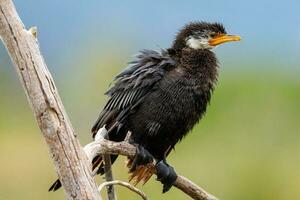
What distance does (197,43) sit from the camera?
4438mm

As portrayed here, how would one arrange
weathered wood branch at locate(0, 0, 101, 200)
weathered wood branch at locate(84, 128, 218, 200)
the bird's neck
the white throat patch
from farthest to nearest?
the white throat patch < the bird's neck < weathered wood branch at locate(84, 128, 218, 200) < weathered wood branch at locate(0, 0, 101, 200)

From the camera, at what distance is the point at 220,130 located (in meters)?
10.2

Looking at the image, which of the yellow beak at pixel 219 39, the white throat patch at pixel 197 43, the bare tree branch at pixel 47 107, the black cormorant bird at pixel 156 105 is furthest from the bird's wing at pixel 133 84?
the bare tree branch at pixel 47 107

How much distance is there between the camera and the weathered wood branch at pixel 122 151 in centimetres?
346

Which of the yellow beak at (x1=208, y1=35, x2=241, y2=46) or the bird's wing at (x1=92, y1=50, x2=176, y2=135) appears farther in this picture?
the yellow beak at (x1=208, y1=35, x2=241, y2=46)

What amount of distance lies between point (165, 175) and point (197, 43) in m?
0.69

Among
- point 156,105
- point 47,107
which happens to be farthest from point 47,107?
point 156,105

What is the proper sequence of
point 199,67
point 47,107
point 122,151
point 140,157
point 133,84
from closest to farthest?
point 47,107 → point 122,151 → point 140,157 → point 133,84 → point 199,67

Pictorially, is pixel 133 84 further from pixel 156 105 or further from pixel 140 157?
pixel 140 157

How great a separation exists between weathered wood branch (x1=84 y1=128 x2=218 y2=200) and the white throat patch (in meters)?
0.62

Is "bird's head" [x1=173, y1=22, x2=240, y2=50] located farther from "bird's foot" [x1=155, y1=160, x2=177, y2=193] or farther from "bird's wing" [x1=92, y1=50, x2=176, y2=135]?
"bird's foot" [x1=155, y1=160, x2=177, y2=193]

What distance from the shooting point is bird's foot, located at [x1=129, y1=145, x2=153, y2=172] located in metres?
4.07

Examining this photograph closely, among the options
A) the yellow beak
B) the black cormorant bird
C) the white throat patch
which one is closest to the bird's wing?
the black cormorant bird

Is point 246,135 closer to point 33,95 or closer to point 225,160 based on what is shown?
point 225,160
